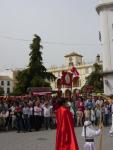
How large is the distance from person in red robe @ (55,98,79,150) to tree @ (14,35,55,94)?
48671 millimetres

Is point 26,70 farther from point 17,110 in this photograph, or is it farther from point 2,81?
point 2,81

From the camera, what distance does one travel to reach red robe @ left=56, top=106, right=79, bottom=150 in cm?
1214

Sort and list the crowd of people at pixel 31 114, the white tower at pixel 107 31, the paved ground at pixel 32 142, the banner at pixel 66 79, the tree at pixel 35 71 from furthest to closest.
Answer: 1. the tree at pixel 35 71
2. the white tower at pixel 107 31
3. the banner at pixel 66 79
4. the crowd of people at pixel 31 114
5. the paved ground at pixel 32 142

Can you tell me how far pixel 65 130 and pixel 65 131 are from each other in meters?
0.03

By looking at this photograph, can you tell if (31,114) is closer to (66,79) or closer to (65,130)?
(66,79)

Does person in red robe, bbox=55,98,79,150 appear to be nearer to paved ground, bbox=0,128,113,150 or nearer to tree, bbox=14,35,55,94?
paved ground, bbox=0,128,113,150

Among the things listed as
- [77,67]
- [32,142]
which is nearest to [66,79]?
[32,142]

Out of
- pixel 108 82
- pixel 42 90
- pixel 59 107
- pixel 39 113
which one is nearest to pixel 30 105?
pixel 39 113

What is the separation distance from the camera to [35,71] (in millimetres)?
62906

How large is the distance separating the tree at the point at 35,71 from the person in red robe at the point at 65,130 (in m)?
48.7

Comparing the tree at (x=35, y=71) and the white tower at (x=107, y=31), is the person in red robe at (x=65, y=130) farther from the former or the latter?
the tree at (x=35, y=71)

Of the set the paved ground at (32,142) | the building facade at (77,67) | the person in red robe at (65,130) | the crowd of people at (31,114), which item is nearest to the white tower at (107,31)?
the crowd of people at (31,114)

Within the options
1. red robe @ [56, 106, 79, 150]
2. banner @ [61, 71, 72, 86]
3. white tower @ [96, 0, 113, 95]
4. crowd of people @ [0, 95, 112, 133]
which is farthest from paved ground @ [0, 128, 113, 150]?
white tower @ [96, 0, 113, 95]

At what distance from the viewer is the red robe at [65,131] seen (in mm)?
12141
